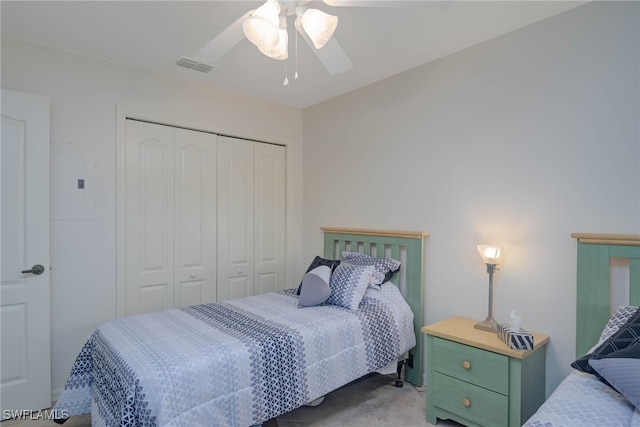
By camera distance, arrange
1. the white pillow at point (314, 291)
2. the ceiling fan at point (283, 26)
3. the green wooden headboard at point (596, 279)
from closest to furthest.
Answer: the ceiling fan at point (283, 26)
the green wooden headboard at point (596, 279)
the white pillow at point (314, 291)

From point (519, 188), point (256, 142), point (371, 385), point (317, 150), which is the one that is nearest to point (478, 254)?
point (519, 188)

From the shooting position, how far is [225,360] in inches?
67.9

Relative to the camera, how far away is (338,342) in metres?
2.18

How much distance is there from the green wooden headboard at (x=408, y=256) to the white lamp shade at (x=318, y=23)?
168cm

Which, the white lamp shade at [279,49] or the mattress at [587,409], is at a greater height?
the white lamp shade at [279,49]

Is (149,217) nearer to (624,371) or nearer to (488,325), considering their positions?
(488,325)

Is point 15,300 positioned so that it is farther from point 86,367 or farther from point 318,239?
point 318,239

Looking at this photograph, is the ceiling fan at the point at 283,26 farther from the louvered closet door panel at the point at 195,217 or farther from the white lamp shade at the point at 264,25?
the louvered closet door panel at the point at 195,217

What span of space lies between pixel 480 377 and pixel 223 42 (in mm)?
2378

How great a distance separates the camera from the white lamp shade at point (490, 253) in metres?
2.23

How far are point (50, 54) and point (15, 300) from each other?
1.74 m

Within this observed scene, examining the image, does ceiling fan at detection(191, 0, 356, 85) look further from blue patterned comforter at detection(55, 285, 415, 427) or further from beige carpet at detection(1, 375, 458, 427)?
beige carpet at detection(1, 375, 458, 427)

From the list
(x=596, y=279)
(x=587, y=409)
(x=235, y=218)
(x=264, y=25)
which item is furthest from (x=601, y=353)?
(x=235, y=218)

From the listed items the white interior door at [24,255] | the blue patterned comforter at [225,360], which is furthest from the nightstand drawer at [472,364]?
the white interior door at [24,255]
